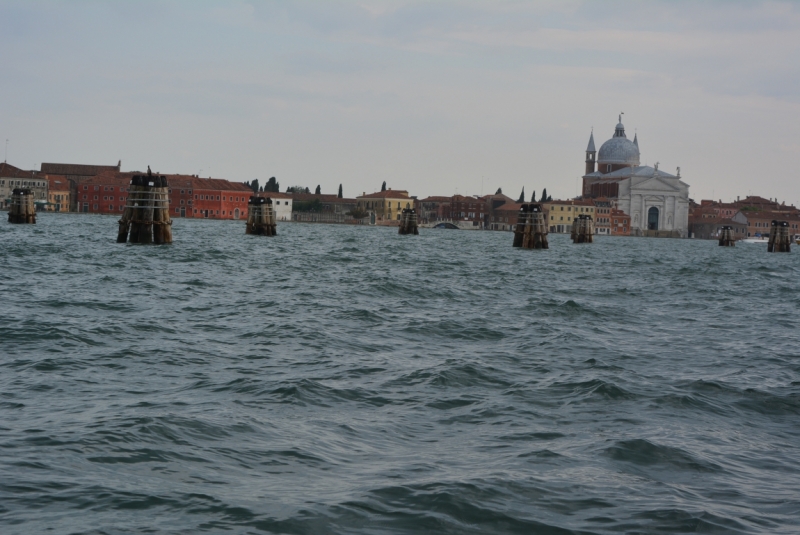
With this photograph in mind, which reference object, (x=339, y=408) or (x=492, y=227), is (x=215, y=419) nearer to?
(x=339, y=408)

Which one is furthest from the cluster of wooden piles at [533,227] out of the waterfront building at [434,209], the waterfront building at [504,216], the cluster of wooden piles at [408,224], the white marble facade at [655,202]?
the waterfront building at [434,209]

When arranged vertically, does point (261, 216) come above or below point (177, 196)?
below

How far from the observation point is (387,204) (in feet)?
419

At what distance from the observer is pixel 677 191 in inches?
4911

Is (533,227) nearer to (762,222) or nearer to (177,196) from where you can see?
(177,196)

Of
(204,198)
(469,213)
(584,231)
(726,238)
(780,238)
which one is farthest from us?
A: (469,213)

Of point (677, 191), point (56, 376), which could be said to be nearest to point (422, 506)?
point (56, 376)

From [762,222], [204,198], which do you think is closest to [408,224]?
[204,198]

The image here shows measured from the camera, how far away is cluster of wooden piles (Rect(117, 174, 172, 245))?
31.0 m

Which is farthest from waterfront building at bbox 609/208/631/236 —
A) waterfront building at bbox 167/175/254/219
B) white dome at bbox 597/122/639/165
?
waterfront building at bbox 167/175/254/219

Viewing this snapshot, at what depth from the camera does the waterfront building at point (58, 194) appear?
4277 inches

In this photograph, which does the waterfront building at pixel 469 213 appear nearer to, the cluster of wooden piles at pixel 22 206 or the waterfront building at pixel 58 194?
the waterfront building at pixel 58 194

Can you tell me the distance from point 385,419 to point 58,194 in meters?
110

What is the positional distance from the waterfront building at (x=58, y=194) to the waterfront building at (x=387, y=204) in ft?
126
